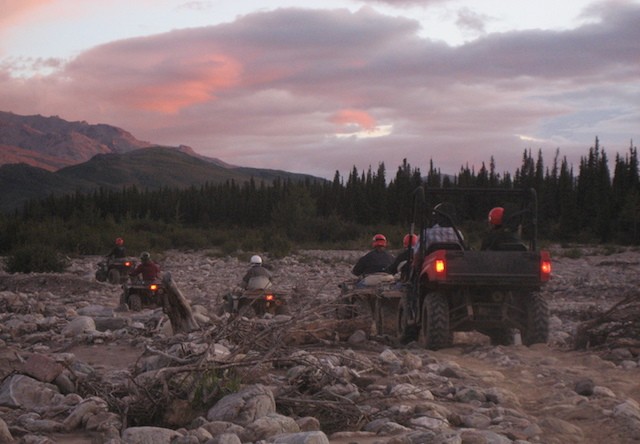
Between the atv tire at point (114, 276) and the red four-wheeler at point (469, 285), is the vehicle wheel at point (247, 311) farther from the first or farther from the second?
the atv tire at point (114, 276)

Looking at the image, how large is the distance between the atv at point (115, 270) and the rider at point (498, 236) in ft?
50.3

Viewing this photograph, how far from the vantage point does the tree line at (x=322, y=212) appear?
45.3 metres

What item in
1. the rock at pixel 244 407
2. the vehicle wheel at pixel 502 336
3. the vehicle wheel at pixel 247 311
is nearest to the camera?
the rock at pixel 244 407

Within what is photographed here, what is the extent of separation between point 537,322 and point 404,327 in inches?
69.6

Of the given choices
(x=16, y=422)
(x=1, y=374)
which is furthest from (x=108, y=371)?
(x=16, y=422)

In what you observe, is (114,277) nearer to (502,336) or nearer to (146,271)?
(146,271)

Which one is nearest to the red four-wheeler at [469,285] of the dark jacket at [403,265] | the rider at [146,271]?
the dark jacket at [403,265]

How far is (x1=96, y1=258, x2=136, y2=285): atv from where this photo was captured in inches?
927

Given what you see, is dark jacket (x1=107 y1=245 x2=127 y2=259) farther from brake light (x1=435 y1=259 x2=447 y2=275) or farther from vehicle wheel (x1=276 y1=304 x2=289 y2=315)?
brake light (x1=435 y1=259 x2=447 y2=275)

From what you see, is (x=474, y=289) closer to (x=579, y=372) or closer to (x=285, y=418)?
(x=579, y=372)

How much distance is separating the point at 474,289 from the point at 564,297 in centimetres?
1018

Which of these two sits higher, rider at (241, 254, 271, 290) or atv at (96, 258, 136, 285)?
rider at (241, 254, 271, 290)

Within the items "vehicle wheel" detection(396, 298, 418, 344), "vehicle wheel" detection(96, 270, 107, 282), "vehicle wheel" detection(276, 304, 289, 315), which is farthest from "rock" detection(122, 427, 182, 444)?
"vehicle wheel" detection(96, 270, 107, 282)

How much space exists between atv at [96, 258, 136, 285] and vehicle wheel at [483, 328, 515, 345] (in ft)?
49.3
